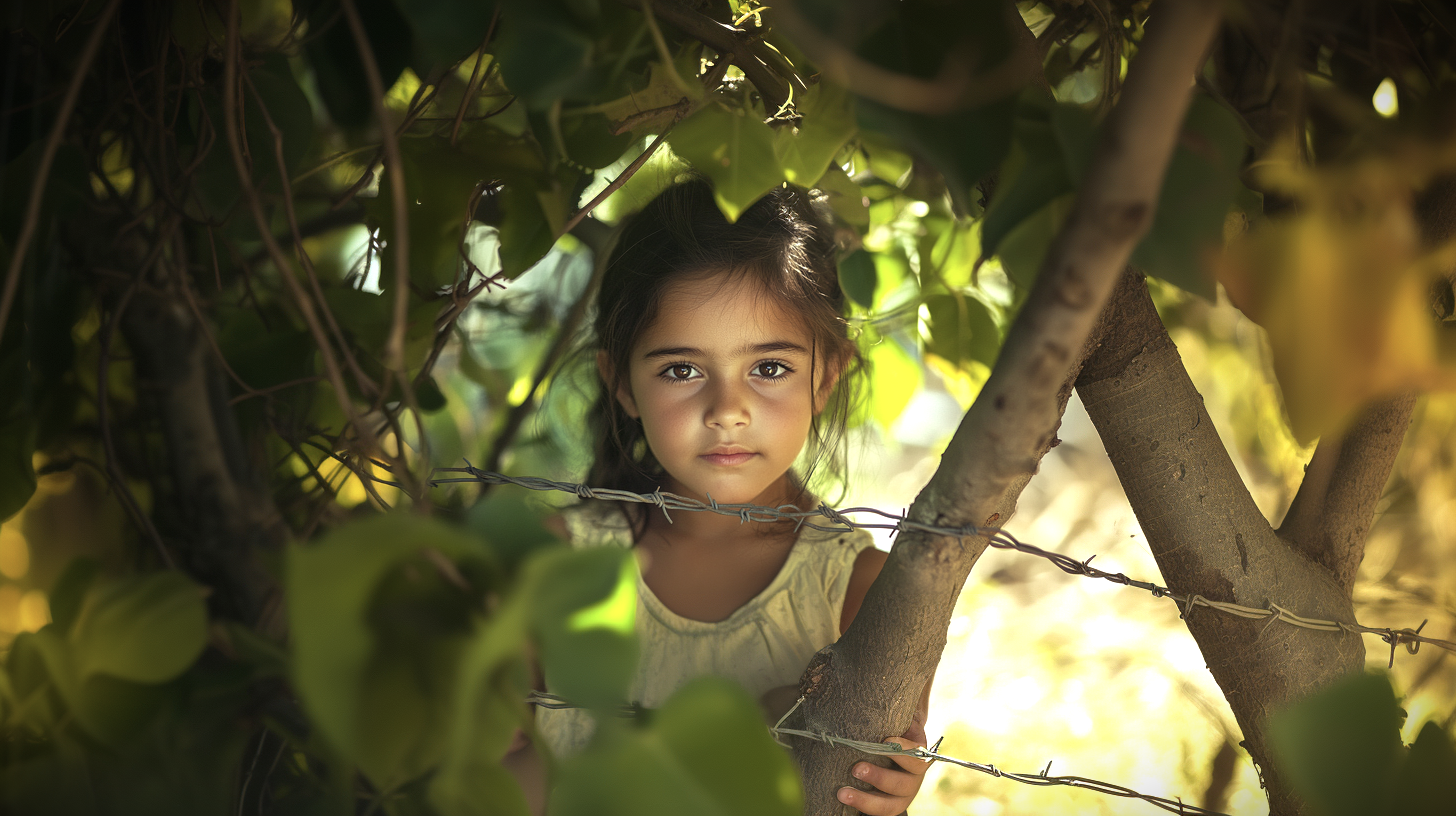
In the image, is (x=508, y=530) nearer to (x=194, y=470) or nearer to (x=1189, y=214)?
(x=1189, y=214)

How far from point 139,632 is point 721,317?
51 cm

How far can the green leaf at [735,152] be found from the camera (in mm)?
438

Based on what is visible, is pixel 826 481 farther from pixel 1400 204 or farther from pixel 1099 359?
pixel 1400 204

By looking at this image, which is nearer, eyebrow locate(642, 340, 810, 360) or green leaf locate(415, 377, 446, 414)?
green leaf locate(415, 377, 446, 414)

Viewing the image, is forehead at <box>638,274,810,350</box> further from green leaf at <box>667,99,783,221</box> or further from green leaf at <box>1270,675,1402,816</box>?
green leaf at <box>1270,675,1402,816</box>

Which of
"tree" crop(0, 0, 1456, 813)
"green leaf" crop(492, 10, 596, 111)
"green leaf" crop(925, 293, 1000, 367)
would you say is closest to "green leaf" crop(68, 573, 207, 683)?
"tree" crop(0, 0, 1456, 813)

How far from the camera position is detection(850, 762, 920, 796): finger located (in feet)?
1.58

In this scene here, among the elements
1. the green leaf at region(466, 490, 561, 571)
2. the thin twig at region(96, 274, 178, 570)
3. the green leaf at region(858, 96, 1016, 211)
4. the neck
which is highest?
the green leaf at region(858, 96, 1016, 211)

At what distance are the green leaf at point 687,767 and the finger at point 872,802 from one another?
0.80 ft

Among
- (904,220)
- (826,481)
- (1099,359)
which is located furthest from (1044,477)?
(1099,359)

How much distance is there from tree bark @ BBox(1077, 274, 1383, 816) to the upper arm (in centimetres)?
36

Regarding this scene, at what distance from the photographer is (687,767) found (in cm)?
25

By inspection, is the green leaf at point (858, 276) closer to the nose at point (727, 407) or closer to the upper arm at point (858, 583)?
the nose at point (727, 407)

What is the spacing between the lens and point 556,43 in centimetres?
32
